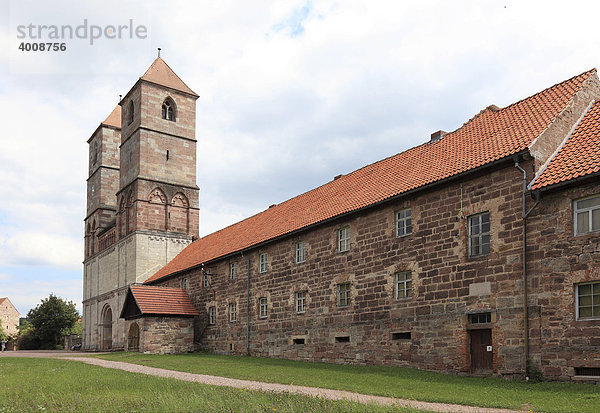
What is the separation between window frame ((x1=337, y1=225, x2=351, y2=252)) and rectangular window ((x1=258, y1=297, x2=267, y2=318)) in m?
6.40

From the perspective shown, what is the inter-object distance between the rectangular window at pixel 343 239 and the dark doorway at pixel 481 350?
6781 mm

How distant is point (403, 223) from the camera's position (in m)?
20.3

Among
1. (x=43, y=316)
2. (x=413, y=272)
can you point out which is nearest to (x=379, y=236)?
(x=413, y=272)

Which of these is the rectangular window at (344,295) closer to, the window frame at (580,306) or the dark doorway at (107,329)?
the window frame at (580,306)

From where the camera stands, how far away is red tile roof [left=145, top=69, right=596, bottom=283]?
1811cm

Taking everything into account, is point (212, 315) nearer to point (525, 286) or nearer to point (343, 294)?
point (343, 294)

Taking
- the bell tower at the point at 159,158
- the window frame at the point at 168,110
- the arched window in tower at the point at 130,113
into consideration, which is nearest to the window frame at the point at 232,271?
the bell tower at the point at 159,158

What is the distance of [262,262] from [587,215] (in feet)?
55.1

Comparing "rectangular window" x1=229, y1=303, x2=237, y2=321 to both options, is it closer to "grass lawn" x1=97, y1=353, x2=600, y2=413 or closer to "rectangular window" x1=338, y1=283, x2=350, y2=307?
"rectangular window" x1=338, y1=283, x2=350, y2=307

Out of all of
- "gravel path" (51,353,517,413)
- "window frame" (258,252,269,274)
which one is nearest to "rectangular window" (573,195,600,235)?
"gravel path" (51,353,517,413)

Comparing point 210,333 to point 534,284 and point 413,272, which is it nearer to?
point 413,272

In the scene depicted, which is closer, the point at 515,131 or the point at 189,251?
the point at 515,131

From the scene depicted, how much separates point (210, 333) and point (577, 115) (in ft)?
73.8

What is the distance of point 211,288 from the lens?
1321 inches
